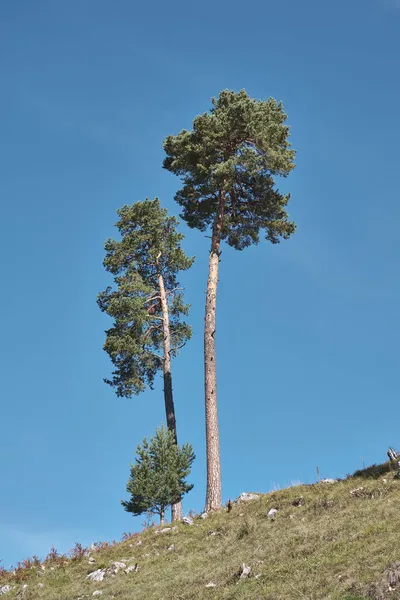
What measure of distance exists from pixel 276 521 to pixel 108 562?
4697 millimetres

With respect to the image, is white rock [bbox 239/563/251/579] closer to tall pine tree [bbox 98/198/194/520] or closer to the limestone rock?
the limestone rock

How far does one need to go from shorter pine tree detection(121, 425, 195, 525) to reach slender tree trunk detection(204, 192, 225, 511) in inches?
38.6

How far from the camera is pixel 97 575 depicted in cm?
1432

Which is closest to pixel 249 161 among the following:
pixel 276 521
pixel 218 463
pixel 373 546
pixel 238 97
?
pixel 238 97

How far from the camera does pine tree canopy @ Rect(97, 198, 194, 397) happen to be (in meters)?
26.4

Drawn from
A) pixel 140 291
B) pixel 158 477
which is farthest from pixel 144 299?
pixel 158 477

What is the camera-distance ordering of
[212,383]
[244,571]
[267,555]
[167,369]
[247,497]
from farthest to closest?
[167,369]
[212,383]
[247,497]
[267,555]
[244,571]

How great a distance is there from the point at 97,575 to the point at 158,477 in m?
5.67

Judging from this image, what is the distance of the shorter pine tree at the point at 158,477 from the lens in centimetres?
→ 1975

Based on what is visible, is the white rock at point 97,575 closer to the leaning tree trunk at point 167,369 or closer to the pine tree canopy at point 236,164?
Result: the leaning tree trunk at point 167,369

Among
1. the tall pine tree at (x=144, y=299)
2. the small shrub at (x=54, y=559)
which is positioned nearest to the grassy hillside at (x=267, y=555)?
the small shrub at (x=54, y=559)

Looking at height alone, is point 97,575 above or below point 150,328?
below

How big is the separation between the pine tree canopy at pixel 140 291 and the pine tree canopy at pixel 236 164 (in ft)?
7.81

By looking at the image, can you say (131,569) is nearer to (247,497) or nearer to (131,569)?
(131,569)
